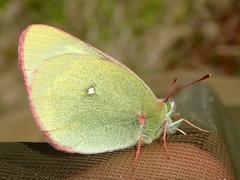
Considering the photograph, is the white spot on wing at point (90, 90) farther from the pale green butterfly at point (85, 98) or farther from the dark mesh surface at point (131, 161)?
the dark mesh surface at point (131, 161)

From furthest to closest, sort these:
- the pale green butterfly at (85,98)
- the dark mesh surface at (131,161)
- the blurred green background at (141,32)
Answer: the blurred green background at (141,32)
the pale green butterfly at (85,98)
the dark mesh surface at (131,161)

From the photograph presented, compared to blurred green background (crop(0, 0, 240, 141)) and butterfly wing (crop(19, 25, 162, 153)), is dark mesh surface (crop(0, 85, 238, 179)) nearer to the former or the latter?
butterfly wing (crop(19, 25, 162, 153))

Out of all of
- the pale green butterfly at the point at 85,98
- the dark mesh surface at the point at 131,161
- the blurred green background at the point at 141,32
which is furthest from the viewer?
the blurred green background at the point at 141,32

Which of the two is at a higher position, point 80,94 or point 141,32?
point 80,94

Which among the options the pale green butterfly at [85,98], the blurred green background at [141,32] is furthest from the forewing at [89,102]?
the blurred green background at [141,32]

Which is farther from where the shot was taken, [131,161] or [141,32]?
[141,32]

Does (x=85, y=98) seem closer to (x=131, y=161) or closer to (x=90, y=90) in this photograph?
(x=90, y=90)

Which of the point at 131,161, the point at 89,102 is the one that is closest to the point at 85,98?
the point at 89,102

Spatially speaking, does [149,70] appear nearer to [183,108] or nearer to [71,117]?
[183,108]
